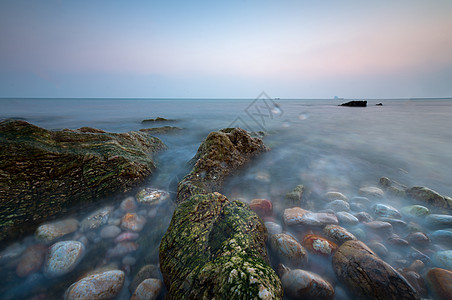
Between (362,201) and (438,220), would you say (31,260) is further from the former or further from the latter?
(438,220)

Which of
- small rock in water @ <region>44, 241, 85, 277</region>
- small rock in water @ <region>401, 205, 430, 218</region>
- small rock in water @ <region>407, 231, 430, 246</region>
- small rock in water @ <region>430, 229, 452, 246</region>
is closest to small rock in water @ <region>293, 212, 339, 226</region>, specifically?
small rock in water @ <region>407, 231, 430, 246</region>

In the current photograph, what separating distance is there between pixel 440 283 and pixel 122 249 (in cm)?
439

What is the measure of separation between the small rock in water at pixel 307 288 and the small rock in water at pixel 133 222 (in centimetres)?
268

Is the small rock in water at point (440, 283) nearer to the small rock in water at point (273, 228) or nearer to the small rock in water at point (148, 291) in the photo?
the small rock in water at point (273, 228)

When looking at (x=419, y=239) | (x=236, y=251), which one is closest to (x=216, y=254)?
(x=236, y=251)

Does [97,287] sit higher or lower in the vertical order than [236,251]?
lower

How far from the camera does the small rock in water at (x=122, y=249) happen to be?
9.20ft

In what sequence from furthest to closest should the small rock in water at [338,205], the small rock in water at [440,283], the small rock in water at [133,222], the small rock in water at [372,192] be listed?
the small rock in water at [372,192] < the small rock in water at [338,205] < the small rock in water at [133,222] < the small rock in water at [440,283]

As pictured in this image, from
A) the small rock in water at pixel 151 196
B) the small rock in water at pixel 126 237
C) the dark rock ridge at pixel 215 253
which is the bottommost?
the small rock in water at pixel 126 237

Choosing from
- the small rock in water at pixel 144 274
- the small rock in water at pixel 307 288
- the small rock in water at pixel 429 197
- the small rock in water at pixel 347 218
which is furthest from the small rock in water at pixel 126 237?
the small rock in water at pixel 429 197

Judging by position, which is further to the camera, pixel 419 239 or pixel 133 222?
pixel 133 222

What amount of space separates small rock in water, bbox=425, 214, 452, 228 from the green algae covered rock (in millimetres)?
3401

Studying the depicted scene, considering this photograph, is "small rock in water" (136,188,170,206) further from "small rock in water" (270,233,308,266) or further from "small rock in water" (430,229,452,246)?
"small rock in water" (430,229,452,246)

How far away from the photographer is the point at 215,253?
80.7 inches
